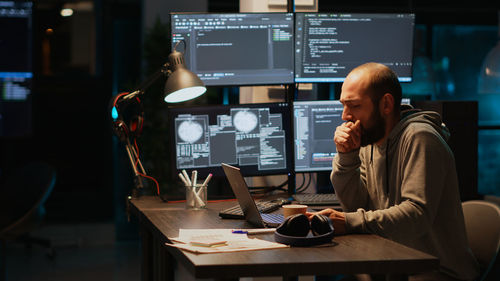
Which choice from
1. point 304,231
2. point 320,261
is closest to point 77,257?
point 304,231

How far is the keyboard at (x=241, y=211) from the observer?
260cm

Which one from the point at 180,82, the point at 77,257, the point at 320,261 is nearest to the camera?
the point at 320,261

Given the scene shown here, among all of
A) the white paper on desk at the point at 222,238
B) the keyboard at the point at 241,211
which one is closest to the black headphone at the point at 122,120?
the keyboard at the point at 241,211

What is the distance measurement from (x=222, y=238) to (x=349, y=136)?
69 centimetres

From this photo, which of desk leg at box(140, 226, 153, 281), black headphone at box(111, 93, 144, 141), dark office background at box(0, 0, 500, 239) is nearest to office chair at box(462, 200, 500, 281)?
desk leg at box(140, 226, 153, 281)

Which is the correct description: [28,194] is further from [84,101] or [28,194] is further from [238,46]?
[238,46]

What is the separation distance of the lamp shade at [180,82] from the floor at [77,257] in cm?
275

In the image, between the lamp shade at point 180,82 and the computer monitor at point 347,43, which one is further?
the computer monitor at point 347,43

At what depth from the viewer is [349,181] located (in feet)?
8.37

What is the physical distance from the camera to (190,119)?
3.22 m

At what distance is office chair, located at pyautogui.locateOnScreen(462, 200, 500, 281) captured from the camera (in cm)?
252

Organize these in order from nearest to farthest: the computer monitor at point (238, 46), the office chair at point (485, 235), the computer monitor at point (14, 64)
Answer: the office chair at point (485, 235)
the computer monitor at point (238, 46)
the computer monitor at point (14, 64)

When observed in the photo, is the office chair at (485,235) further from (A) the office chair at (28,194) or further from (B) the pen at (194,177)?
(A) the office chair at (28,194)

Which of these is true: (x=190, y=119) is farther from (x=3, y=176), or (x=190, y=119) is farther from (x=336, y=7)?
(x=336, y=7)
